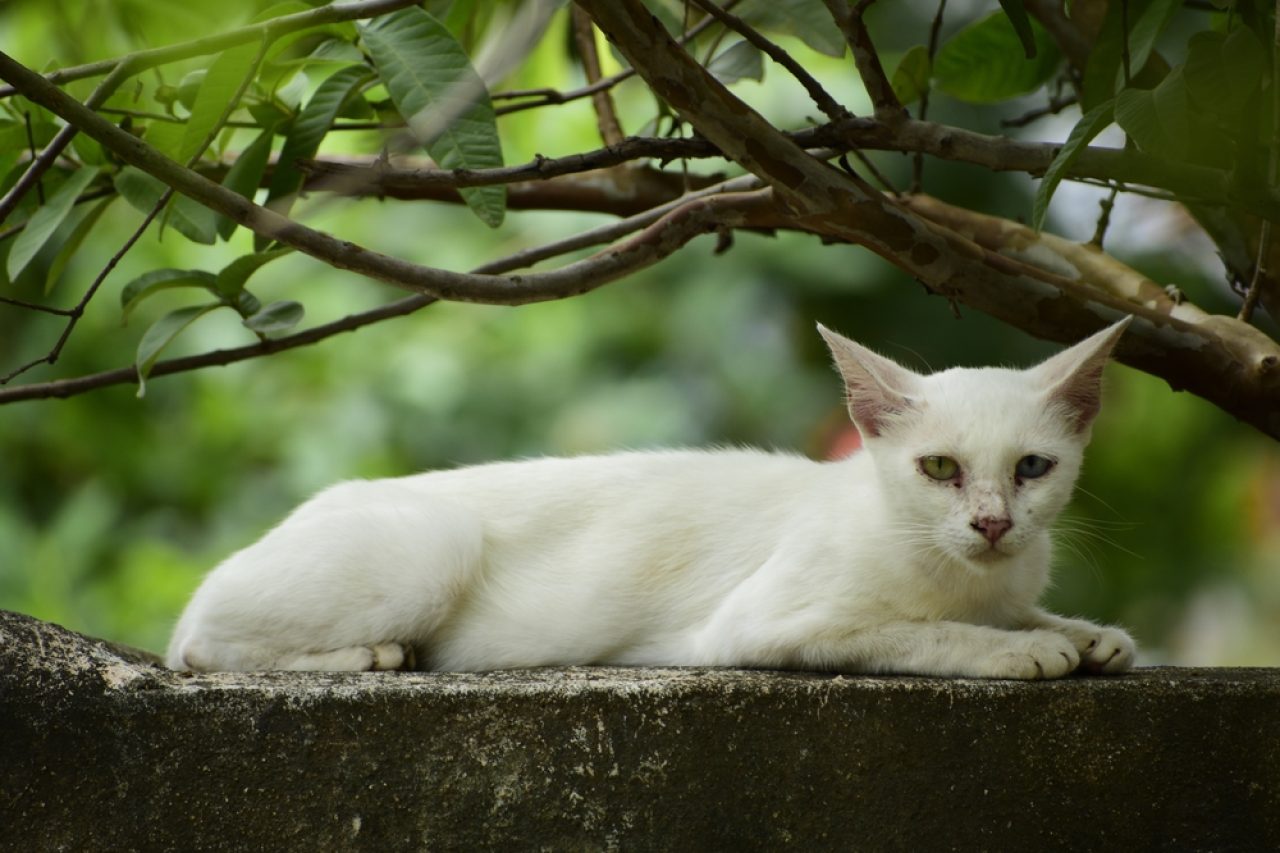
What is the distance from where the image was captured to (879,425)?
2098 millimetres

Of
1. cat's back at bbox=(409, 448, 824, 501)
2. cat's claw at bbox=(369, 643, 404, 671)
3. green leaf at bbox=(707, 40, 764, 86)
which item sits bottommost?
cat's claw at bbox=(369, 643, 404, 671)

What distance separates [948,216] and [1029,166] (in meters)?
0.67

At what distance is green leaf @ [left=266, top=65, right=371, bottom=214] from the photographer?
193cm

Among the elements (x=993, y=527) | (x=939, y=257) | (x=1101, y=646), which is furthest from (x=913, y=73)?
(x=1101, y=646)

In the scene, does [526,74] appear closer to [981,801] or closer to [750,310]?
[750,310]

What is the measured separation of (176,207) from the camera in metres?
2.00

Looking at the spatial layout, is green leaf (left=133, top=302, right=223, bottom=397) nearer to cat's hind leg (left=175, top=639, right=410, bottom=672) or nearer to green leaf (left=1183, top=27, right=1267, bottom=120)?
cat's hind leg (left=175, top=639, right=410, bottom=672)

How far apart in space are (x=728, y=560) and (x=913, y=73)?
87cm

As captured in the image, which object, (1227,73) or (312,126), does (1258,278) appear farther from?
(312,126)

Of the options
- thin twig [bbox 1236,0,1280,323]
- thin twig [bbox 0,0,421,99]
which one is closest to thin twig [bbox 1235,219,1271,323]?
thin twig [bbox 1236,0,1280,323]

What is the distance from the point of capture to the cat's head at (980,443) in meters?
1.91

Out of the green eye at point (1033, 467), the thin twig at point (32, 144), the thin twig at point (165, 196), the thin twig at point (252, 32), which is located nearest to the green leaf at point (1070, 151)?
the green eye at point (1033, 467)

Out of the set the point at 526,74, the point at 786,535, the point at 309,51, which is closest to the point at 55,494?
the point at 526,74

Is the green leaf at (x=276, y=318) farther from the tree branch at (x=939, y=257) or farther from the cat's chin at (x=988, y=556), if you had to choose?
the cat's chin at (x=988, y=556)
